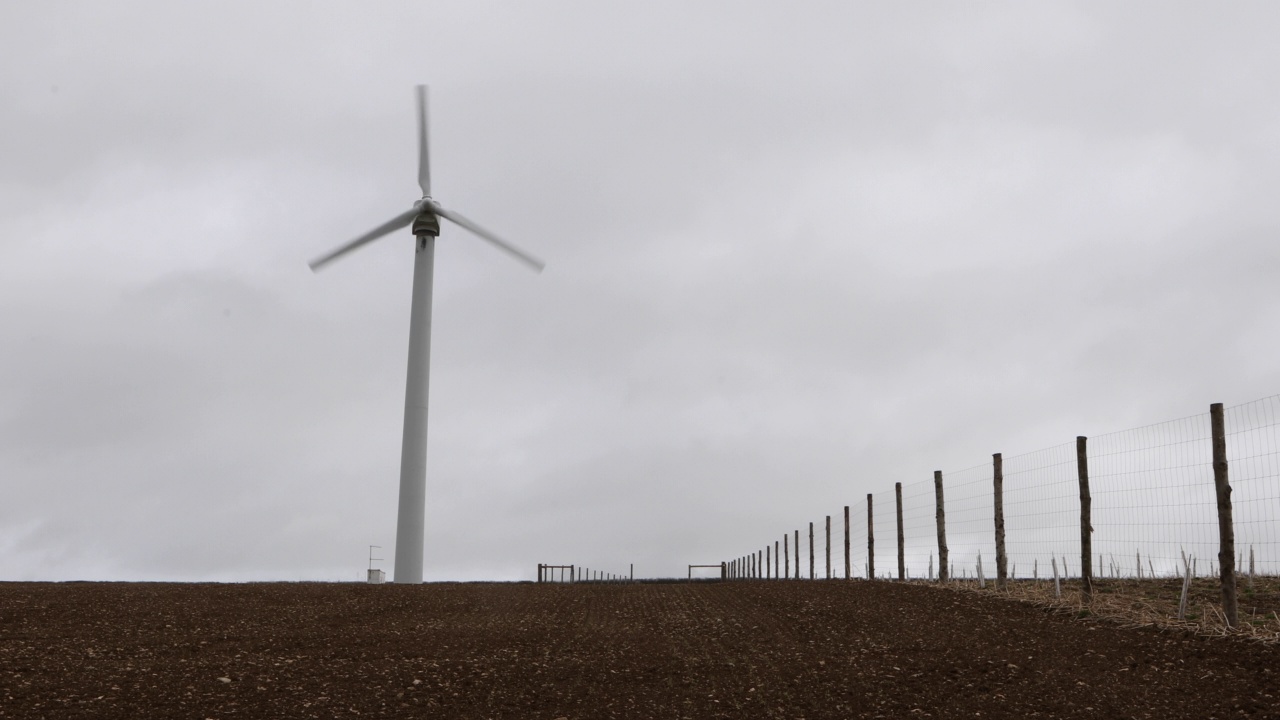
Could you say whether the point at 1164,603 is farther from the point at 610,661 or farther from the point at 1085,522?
the point at 610,661

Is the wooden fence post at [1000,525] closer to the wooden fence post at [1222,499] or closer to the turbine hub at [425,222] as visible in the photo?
the wooden fence post at [1222,499]

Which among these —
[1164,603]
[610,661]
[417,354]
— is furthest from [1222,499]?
[417,354]

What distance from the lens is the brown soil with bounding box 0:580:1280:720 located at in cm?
1064

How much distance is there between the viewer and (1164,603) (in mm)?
15883

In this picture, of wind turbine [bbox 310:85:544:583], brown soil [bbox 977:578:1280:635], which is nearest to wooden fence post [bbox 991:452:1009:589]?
brown soil [bbox 977:578:1280:635]

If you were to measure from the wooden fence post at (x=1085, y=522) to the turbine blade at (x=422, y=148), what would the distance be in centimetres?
2793

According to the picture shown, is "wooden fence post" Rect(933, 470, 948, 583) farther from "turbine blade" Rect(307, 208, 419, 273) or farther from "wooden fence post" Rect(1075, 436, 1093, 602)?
"turbine blade" Rect(307, 208, 419, 273)

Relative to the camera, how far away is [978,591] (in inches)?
788

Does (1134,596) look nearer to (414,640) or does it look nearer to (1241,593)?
(1241,593)

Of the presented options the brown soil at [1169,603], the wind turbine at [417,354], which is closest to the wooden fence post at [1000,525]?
the brown soil at [1169,603]

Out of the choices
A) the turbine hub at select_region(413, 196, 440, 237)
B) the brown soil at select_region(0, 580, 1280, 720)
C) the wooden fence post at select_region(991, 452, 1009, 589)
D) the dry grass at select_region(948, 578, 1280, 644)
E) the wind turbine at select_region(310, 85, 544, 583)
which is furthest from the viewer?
the turbine hub at select_region(413, 196, 440, 237)

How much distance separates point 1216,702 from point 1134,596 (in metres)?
7.39

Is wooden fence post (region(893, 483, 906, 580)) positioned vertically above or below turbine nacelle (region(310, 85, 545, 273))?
below

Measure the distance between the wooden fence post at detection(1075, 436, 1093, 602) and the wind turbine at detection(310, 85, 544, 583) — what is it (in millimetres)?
21436
